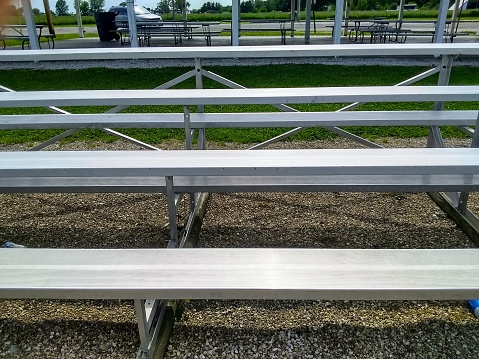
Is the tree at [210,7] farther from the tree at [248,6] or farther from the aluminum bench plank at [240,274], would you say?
the aluminum bench plank at [240,274]

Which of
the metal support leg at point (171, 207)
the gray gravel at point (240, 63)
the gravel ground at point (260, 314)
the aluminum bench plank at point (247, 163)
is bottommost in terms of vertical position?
the gravel ground at point (260, 314)

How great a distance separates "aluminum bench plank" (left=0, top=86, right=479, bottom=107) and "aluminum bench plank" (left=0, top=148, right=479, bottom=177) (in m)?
0.53

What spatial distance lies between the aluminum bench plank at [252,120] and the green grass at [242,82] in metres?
1.54

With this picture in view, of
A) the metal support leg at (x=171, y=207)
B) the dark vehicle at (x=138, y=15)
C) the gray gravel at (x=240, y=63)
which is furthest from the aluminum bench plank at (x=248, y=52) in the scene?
the dark vehicle at (x=138, y=15)

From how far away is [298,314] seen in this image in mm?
2297

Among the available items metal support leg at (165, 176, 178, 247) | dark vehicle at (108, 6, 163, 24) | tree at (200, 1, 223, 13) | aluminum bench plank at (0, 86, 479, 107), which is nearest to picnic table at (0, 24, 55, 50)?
aluminum bench plank at (0, 86, 479, 107)

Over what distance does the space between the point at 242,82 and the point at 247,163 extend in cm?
624

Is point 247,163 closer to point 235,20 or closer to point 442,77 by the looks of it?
point 442,77

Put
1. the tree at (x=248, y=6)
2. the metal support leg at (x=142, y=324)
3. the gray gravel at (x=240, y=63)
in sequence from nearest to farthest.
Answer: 1. the metal support leg at (x=142, y=324)
2. the gray gravel at (x=240, y=63)
3. the tree at (x=248, y=6)

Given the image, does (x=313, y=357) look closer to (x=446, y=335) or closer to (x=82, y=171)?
(x=446, y=335)

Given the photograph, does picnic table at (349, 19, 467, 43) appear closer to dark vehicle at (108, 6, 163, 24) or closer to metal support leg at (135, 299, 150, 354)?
dark vehicle at (108, 6, 163, 24)

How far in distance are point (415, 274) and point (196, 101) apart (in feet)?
5.72

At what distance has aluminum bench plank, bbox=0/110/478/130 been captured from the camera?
11.1 ft

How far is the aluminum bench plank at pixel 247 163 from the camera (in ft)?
7.19
